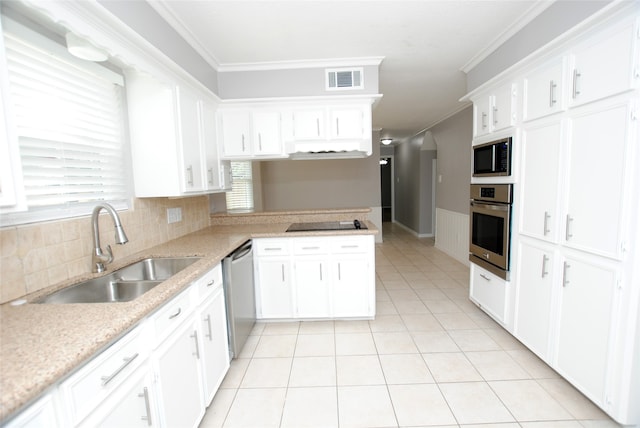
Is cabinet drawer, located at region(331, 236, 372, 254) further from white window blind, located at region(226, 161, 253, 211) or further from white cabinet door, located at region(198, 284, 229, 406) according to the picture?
white window blind, located at region(226, 161, 253, 211)

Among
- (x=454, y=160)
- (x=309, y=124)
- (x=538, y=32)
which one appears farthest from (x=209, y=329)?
(x=454, y=160)

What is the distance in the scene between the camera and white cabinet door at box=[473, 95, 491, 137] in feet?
8.46

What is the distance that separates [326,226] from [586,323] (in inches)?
85.8

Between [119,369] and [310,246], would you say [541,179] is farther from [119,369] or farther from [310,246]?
[119,369]

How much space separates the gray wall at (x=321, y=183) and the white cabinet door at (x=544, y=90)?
12.6 feet

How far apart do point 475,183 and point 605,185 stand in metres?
1.22

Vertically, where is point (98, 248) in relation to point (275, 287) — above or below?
above

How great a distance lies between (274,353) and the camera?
2.36m

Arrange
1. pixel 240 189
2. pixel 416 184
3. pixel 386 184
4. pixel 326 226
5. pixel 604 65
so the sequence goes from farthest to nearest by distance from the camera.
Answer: pixel 386 184 → pixel 416 184 → pixel 240 189 → pixel 326 226 → pixel 604 65

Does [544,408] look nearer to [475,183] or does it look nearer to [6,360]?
[475,183]

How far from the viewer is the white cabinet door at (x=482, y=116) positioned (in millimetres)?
2580

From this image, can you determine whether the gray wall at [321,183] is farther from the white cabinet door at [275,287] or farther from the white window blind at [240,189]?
the white cabinet door at [275,287]

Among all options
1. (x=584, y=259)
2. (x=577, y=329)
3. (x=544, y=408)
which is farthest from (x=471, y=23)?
(x=544, y=408)

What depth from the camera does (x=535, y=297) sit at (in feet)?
6.86
